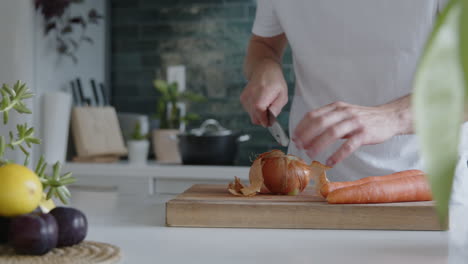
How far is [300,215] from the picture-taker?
0.97 m

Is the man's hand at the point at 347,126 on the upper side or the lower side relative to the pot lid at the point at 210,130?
upper

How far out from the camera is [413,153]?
4.76 ft

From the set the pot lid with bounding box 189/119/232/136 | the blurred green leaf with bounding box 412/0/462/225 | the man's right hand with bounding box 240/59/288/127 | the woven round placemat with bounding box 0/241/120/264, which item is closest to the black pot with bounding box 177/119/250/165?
the pot lid with bounding box 189/119/232/136

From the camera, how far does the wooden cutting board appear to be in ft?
3.14

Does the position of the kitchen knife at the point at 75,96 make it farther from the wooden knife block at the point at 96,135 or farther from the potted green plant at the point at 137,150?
the potted green plant at the point at 137,150

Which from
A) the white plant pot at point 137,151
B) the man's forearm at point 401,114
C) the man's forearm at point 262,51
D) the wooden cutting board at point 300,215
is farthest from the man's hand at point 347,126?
the white plant pot at point 137,151

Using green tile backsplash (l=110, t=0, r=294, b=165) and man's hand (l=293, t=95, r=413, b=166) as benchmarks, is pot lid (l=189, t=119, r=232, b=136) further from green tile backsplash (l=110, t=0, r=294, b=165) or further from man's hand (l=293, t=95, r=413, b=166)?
man's hand (l=293, t=95, r=413, b=166)

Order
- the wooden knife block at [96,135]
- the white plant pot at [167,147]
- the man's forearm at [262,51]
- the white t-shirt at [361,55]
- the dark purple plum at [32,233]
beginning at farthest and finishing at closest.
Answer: the white plant pot at [167,147]
the wooden knife block at [96,135]
the man's forearm at [262,51]
the white t-shirt at [361,55]
the dark purple plum at [32,233]

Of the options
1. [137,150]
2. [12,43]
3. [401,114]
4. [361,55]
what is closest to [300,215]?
[401,114]

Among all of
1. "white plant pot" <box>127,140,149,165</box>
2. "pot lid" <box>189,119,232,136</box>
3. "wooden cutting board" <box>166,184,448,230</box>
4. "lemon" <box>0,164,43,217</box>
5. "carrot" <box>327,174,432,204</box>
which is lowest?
"white plant pot" <box>127,140,149,165</box>

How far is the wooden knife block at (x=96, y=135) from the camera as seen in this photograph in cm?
287

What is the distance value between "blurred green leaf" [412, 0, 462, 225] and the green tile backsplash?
291 cm

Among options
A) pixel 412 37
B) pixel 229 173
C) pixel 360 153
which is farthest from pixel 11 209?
pixel 229 173

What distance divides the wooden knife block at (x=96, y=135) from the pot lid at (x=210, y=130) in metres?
0.42
